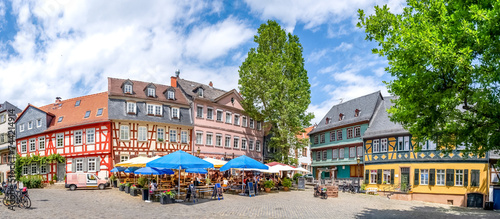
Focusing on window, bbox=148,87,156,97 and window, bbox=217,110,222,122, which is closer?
window, bbox=148,87,156,97

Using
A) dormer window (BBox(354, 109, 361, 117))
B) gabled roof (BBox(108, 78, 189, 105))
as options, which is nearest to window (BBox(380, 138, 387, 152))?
dormer window (BBox(354, 109, 361, 117))

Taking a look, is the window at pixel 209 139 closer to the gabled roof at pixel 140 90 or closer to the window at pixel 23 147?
the gabled roof at pixel 140 90

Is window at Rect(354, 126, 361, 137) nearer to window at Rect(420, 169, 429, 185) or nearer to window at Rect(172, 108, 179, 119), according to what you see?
window at Rect(420, 169, 429, 185)

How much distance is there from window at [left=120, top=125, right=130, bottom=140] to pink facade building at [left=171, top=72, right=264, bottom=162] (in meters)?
6.68

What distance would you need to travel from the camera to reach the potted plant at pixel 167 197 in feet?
62.1

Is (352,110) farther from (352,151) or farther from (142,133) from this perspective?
(142,133)

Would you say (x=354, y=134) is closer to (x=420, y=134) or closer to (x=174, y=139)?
(x=174, y=139)

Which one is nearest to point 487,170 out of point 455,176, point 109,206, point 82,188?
point 455,176

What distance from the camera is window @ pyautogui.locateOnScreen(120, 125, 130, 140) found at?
3359cm

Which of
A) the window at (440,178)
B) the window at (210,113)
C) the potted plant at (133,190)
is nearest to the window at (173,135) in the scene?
the window at (210,113)

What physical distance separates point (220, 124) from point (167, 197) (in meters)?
22.1

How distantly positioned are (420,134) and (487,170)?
21353 mm

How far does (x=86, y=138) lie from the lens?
111ft

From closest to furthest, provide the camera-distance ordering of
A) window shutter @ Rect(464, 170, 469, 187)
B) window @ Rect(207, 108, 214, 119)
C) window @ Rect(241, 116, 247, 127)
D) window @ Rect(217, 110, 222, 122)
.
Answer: window shutter @ Rect(464, 170, 469, 187)
window @ Rect(207, 108, 214, 119)
window @ Rect(217, 110, 222, 122)
window @ Rect(241, 116, 247, 127)
